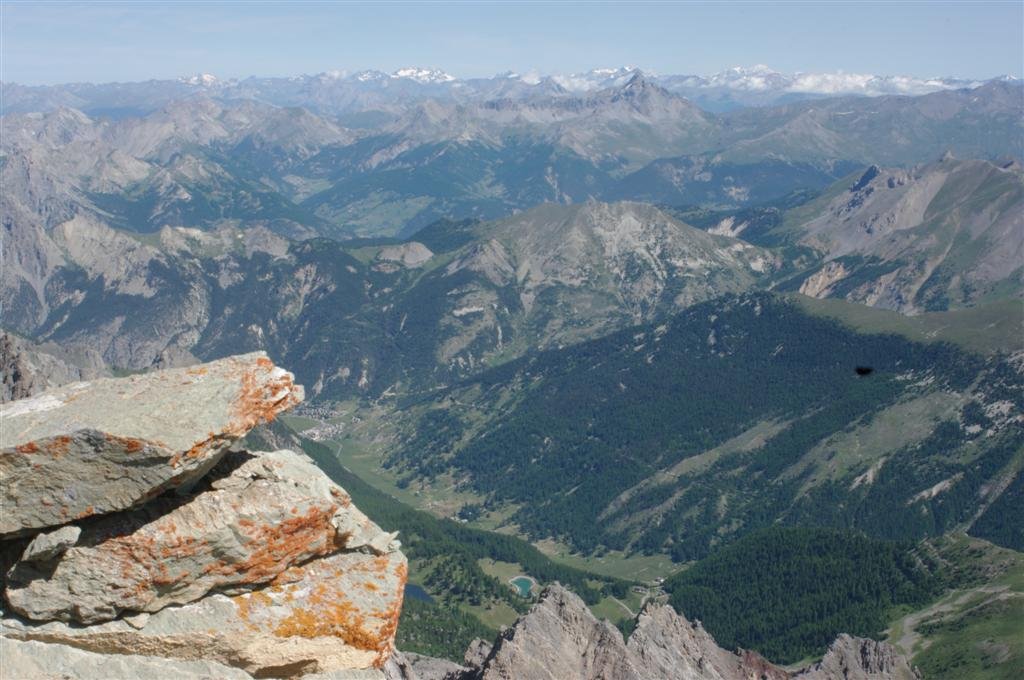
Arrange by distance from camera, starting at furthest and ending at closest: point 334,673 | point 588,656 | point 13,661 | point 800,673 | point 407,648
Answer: point 407,648
point 800,673
point 588,656
point 334,673
point 13,661

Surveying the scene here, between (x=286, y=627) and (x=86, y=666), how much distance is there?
5397mm

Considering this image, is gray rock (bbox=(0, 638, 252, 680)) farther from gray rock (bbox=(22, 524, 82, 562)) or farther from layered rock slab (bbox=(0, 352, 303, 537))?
layered rock slab (bbox=(0, 352, 303, 537))

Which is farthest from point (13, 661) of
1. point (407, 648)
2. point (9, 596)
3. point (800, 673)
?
point (407, 648)

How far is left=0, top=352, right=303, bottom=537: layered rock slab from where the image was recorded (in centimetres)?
2300

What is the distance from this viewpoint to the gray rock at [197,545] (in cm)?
2406

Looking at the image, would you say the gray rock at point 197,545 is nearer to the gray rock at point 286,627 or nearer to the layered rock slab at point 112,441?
the gray rock at point 286,627

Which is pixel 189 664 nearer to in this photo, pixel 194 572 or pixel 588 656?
pixel 194 572

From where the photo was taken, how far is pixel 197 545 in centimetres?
2514

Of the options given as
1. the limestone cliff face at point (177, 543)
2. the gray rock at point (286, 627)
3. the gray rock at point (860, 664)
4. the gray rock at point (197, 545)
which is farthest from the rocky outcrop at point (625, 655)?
the gray rock at point (197, 545)

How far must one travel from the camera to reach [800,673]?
442 ft

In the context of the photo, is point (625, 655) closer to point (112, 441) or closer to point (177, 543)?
point (177, 543)

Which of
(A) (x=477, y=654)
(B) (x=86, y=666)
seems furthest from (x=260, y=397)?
(A) (x=477, y=654)

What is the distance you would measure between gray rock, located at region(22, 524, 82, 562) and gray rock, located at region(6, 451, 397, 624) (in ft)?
1.52

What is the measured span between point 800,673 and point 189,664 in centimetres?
12656
